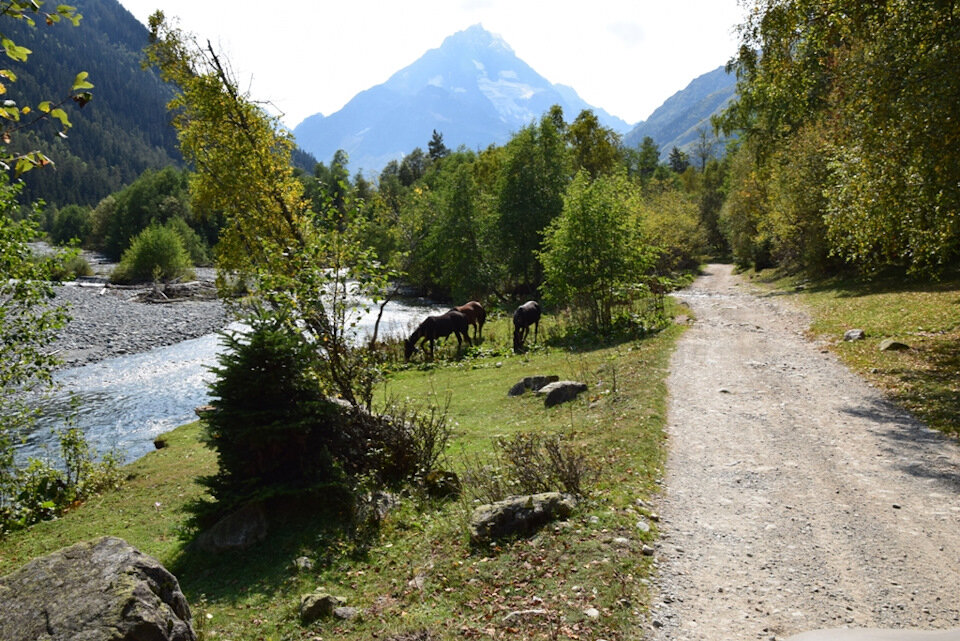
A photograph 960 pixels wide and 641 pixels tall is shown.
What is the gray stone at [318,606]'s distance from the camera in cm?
682

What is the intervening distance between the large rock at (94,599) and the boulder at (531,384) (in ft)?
41.2

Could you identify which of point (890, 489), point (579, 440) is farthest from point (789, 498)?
point (579, 440)

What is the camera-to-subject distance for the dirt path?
588 cm

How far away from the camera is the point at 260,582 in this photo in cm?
795

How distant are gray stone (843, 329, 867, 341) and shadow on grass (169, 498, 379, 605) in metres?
17.0

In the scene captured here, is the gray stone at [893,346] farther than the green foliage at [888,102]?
Yes

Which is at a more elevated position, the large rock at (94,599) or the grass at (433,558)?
the large rock at (94,599)

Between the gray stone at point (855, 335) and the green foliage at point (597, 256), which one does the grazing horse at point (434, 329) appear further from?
the gray stone at point (855, 335)

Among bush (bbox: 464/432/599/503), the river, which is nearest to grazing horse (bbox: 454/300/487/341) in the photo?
the river

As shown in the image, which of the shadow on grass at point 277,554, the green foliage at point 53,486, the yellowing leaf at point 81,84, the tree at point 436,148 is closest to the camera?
the yellowing leaf at point 81,84

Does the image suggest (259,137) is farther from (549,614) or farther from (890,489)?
(890,489)

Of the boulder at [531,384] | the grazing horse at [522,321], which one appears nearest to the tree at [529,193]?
the grazing horse at [522,321]

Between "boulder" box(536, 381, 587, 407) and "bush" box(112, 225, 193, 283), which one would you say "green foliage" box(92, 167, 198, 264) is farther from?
"boulder" box(536, 381, 587, 407)

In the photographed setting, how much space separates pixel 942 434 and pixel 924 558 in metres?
5.03
